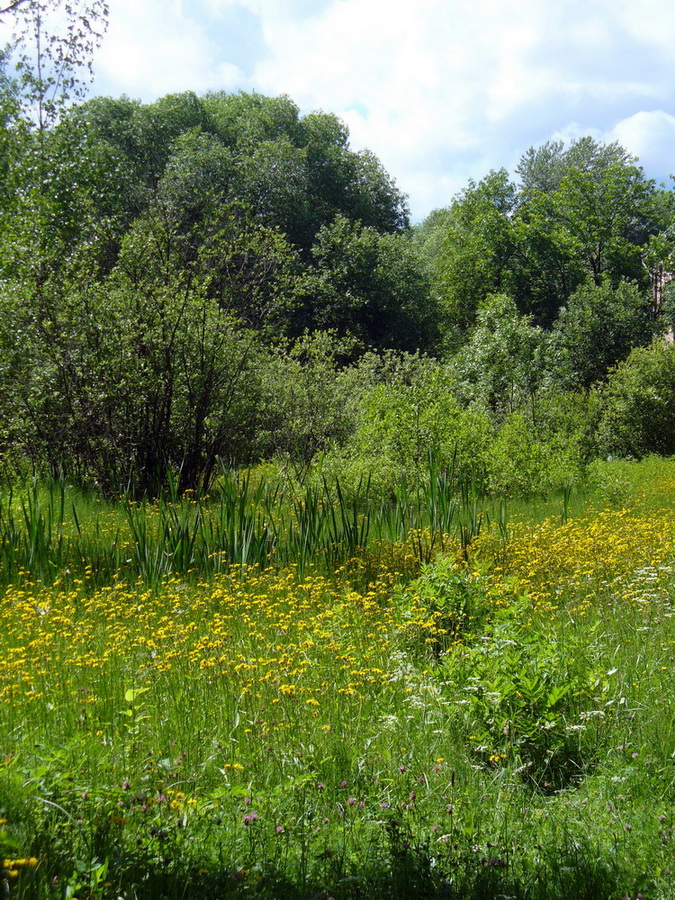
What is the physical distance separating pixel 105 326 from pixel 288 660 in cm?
932

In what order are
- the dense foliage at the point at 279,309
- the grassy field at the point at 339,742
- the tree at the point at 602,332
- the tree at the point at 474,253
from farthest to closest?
1. the tree at the point at 474,253
2. the tree at the point at 602,332
3. the dense foliage at the point at 279,309
4. the grassy field at the point at 339,742

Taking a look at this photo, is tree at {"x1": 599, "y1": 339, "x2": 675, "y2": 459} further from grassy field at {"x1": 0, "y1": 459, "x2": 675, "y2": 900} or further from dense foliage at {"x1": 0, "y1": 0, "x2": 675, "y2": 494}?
grassy field at {"x1": 0, "y1": 459, "x2": 675, "y2": 900}

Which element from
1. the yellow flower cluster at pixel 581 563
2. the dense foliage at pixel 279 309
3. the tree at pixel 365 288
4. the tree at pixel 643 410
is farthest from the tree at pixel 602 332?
the yellow flower cluster at pixel 581 563

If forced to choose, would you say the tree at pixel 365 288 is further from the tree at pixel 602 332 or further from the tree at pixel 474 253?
the tree at pixel 602 332

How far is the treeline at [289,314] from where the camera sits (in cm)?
1198

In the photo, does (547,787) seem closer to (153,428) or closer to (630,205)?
(153,428)

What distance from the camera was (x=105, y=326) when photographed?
1177 centimetres

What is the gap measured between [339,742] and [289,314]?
30.2 m

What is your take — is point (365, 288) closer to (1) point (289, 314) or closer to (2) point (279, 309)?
(1) point (289, 314)

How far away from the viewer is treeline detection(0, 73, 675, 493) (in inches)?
472

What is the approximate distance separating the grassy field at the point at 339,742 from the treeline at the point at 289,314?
10.1 ft

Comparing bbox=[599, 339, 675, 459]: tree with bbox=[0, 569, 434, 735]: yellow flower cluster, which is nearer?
bbox=[0, 569, 434, 735]: yellow flower cluster

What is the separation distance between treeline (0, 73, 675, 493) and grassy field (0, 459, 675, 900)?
10.1 ft

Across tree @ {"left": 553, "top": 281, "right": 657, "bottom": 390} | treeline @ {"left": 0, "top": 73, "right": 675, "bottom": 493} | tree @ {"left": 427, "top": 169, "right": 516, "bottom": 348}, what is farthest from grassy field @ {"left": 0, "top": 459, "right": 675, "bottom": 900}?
tree @ {"left": 427, "top": 169, "right": 516, "bottom": 348}
